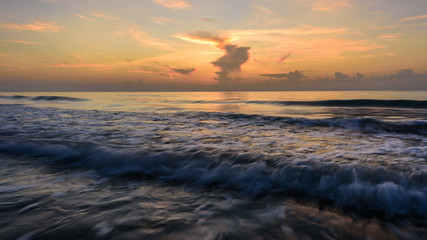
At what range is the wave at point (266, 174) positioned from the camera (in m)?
2.82

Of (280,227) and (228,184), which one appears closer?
(280,227)

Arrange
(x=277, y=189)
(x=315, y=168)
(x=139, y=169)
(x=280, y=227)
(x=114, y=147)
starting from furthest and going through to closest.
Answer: (x=114, y=147) < (x=139, y=169) < (x=315, y=168) < (x=277, y=189) < (x=280, y=227)

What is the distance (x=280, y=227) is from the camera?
2.29m

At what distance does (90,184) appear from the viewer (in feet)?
11.1

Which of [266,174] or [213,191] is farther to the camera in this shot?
[266,174]

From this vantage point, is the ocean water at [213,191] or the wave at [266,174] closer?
the ocean water at [213,191]

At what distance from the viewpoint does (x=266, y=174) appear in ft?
11.7

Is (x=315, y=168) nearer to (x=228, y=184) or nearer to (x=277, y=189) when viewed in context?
(x=277, y=189)

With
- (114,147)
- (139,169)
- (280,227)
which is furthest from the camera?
(114,147)

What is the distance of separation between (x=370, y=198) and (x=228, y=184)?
72.3 inches

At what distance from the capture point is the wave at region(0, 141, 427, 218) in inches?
111

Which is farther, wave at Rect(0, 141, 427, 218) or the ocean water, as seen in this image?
wave at Rect(0, 141, 427, 218)

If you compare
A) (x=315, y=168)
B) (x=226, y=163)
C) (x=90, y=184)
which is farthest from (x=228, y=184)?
(x=90, y=184)

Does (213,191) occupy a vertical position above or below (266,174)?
below
